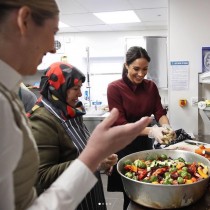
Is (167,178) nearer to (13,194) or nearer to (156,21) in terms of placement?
(13,194)

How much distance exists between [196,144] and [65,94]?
114 centimetres

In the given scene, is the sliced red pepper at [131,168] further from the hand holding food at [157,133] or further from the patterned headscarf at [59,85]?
the hand holding food at [157,133]

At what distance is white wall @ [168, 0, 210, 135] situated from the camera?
9.70 feet

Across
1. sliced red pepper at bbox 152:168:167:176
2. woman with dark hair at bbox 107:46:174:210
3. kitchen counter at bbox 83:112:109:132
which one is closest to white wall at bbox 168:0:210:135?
woman with dark hair at bbox 107:46:174:210

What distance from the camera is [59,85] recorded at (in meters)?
1.32

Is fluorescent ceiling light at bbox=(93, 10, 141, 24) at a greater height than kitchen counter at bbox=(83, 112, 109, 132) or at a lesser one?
greater

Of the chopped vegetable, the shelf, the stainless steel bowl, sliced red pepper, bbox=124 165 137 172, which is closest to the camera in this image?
the stainless steel bowl

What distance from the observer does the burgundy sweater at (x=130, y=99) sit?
206cm

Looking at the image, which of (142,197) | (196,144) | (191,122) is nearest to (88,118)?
(191,122)

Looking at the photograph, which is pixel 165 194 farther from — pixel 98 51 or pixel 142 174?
pixel 98 51

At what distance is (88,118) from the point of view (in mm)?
4059

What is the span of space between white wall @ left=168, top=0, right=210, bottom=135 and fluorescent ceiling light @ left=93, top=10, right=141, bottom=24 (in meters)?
1.38

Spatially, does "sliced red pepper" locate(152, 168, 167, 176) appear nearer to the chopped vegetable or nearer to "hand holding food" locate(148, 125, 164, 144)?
the chopped vegetable

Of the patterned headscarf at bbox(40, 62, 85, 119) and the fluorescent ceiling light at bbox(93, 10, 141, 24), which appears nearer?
the patterned headscarf at bbox(40, 62, 85, 119)
